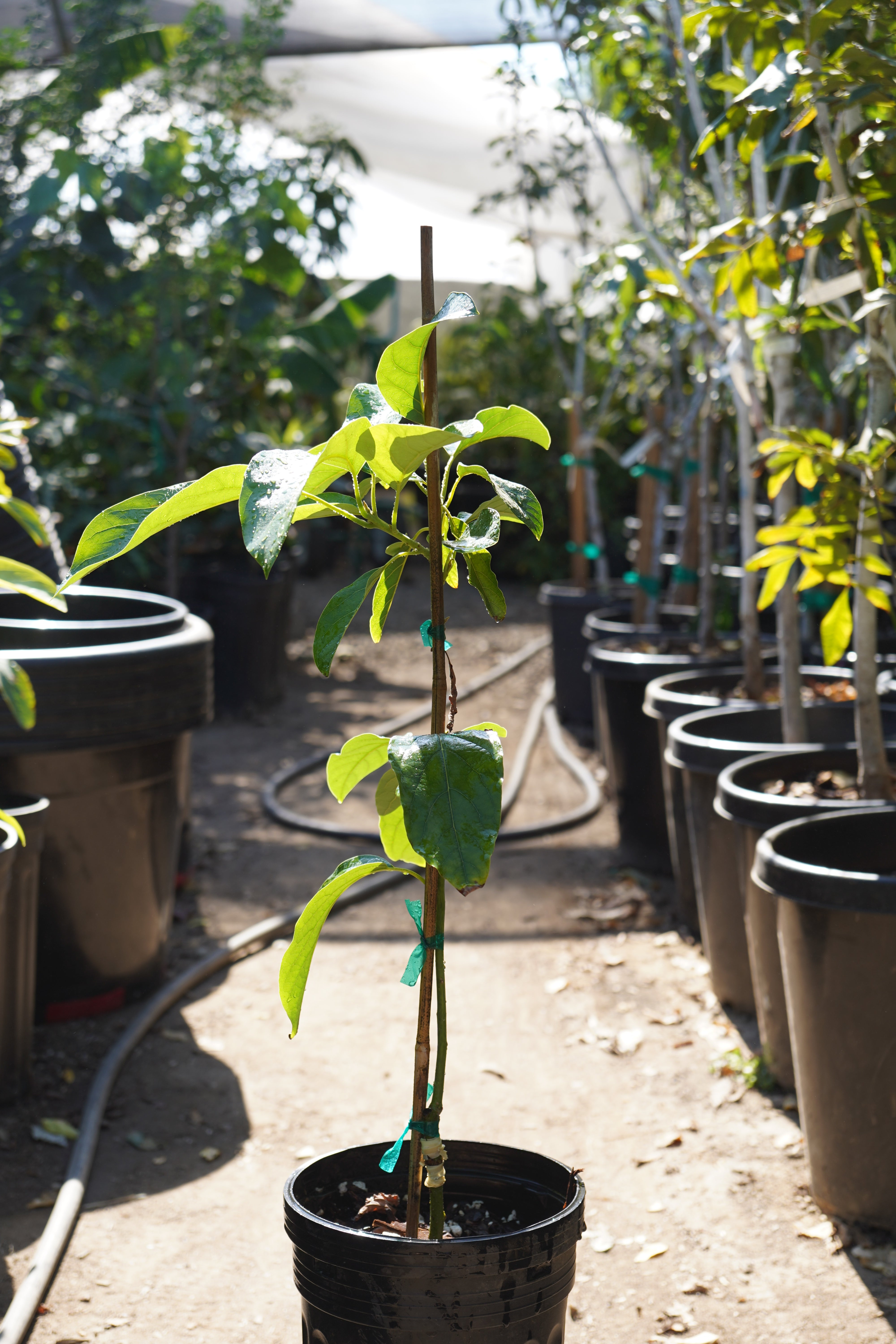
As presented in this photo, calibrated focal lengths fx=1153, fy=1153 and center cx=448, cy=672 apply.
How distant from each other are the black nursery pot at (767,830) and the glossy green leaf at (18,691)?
4.18 ft

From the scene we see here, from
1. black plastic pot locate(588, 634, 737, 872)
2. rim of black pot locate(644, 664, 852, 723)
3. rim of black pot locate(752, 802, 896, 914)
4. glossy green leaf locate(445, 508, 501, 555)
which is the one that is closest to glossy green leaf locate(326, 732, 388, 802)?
glossy green leaf locate(445, 508, 501, 555)

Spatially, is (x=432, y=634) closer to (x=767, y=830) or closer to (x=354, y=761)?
(x=354, y=761)

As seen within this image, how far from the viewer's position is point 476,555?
43.2 inches

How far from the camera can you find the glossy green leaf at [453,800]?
921 mm

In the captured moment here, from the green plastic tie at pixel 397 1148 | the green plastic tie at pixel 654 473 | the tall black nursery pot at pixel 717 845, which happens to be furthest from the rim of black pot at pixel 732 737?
the green plastic tie at pixel 654 473

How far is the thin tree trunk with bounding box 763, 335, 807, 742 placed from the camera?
2561mm

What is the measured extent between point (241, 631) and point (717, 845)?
12.4ft

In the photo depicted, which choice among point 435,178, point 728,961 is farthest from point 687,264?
point 435,178

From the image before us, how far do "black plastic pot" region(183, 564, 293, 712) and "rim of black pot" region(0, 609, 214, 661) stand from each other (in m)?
3.09

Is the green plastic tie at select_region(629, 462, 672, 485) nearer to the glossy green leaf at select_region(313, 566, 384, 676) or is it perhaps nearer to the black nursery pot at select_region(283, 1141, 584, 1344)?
the glossy green leaf at select_region(313, 566, 384, 676)

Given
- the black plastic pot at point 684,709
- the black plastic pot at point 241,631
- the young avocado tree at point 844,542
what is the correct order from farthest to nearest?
the black plastic pot at point 241,631 < the black plastic pot at point 684,709 < the young avocado tree at point 844,542

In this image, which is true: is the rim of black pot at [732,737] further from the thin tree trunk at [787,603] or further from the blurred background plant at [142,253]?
the blurred background plant at [142,253]

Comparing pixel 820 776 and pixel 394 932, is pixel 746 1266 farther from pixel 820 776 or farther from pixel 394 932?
pixel 394 932

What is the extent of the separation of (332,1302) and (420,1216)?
145 mm
